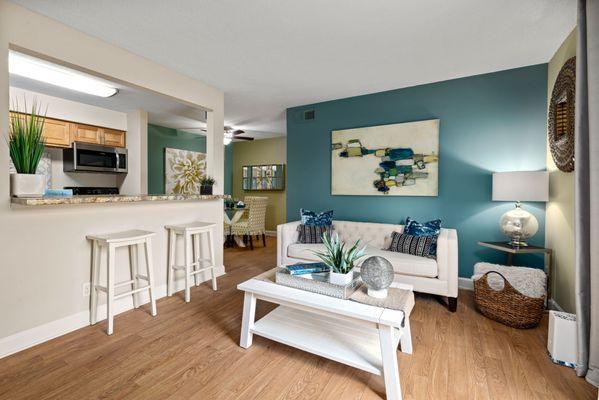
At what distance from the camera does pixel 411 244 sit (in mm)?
2953

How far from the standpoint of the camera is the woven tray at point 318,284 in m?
1.76

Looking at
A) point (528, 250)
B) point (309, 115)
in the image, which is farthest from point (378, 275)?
point (309, 115)

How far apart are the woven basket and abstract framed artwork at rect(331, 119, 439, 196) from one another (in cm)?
131

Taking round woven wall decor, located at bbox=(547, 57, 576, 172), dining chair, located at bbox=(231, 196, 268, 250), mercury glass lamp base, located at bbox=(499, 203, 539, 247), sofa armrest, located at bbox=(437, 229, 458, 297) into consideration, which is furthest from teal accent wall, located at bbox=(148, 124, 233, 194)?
round woven wall decor, located at bbox=(547, 57, 576, 172)

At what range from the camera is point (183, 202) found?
10.5 ft

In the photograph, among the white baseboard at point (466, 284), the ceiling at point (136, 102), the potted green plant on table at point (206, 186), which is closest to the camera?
the white baseboard at point (466, 284)

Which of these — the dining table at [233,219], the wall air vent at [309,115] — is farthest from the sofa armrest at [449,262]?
the dining table at [233,219]

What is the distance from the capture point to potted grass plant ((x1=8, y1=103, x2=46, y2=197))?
194 centimetres

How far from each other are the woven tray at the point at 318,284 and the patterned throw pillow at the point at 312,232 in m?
A: 1.43

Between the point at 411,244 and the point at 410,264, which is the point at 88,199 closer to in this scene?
the point at 410,264

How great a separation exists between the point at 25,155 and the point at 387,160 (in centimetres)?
353

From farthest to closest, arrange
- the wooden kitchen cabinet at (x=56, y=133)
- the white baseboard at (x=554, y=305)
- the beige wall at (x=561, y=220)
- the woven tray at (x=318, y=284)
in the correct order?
the wooden kitchen cabinet at (x=56, y=133), the white baseboard at (x=554, y=305), the beige wall at (x=561, y=220), the woven tray at (x=318, y=284)

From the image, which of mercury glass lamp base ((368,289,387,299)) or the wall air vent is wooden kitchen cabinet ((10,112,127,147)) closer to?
the wall air vent

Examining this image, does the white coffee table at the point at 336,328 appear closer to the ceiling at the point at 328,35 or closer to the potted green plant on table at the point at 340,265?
the potted green plant on table at the point at 340,265
